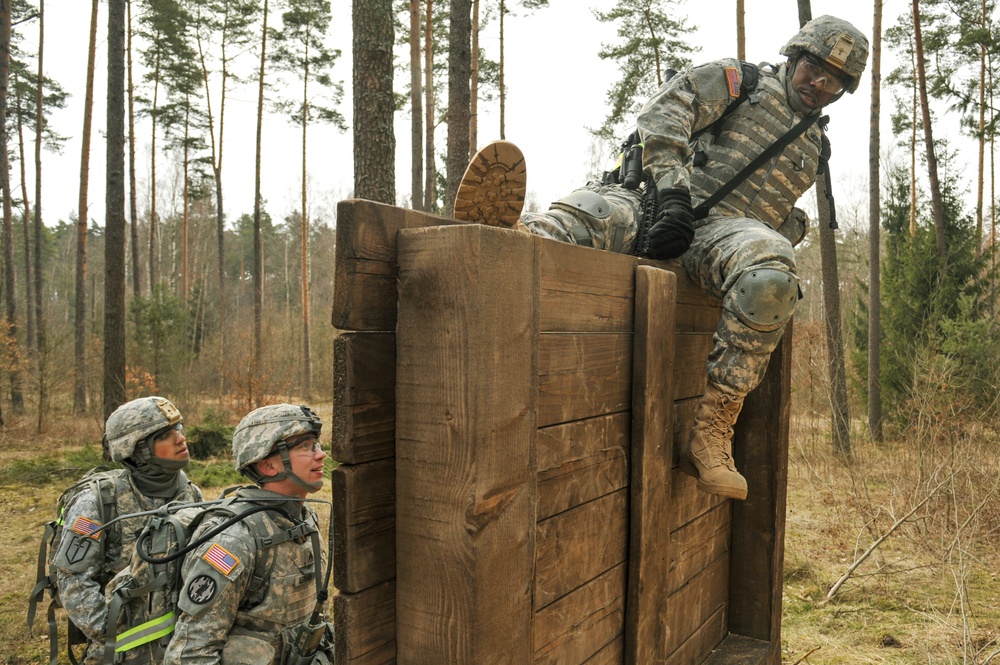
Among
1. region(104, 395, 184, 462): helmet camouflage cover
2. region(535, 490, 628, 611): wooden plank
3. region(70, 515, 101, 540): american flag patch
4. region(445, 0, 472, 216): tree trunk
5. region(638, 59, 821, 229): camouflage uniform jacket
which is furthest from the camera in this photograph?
region(445, 0, 472, 216): tree trunk

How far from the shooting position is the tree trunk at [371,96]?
20.1ft

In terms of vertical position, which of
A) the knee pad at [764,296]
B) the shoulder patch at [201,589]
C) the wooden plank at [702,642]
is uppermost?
the knee pad at [764,296]

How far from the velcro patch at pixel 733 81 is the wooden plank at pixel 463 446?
1878mm

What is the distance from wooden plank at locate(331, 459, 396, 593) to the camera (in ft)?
4.78

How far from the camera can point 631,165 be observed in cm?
316

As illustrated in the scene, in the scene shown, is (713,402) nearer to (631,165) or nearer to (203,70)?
(631,165)

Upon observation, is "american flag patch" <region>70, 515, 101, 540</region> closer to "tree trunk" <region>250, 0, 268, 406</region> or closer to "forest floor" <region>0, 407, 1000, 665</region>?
"forest floor" <region>0, 407, 1000, 665</region>

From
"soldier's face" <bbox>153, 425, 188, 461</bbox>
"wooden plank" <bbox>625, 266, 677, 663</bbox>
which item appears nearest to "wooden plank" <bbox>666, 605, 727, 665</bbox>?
"wooden plank" <bbox>625, 266, 677, 663</bbox>

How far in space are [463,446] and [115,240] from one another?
10.7m

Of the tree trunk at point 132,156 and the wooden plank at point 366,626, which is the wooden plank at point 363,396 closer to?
the wooden plank at point 366,626

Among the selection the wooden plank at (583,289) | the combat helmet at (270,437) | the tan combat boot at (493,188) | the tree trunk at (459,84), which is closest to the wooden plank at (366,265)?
the tan combat boot at (493,188)

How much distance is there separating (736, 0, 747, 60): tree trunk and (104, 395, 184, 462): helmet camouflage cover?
11.5m

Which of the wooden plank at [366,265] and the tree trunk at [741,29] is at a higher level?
the tree trunk at [741,29]

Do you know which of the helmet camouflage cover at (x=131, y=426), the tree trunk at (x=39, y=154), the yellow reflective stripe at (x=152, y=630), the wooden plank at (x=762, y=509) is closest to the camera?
the yellow reflective stripe at (x=152, y=630)
